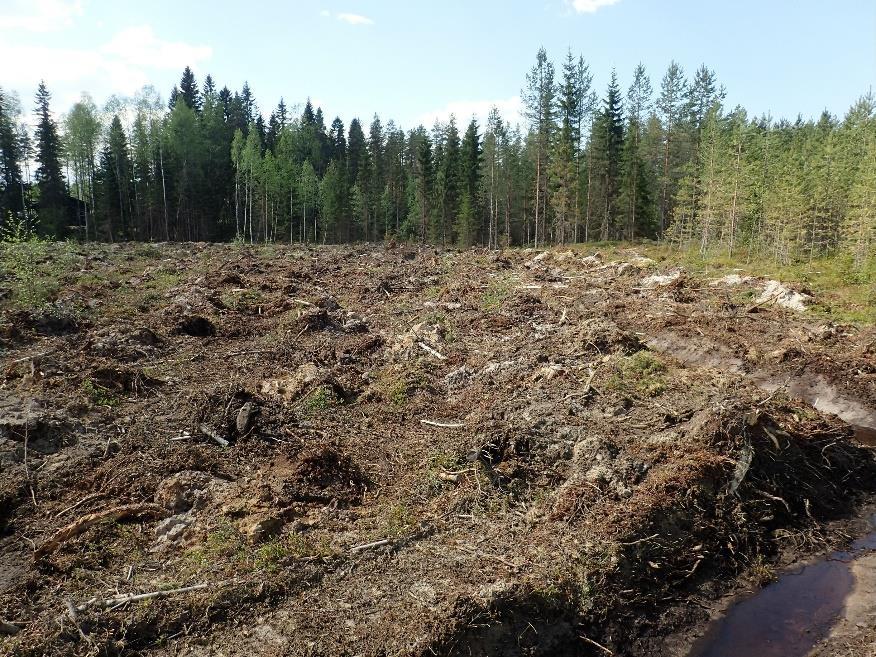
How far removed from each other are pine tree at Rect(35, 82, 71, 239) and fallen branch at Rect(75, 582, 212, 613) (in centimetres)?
5862

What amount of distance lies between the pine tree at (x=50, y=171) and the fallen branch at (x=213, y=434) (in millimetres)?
54821

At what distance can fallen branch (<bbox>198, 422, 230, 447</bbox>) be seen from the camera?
9188mm

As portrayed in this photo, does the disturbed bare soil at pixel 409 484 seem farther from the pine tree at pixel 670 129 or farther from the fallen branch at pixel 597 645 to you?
the pine tree at pixel 670 129

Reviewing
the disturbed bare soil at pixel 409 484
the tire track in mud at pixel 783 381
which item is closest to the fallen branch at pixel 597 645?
the disturbed bare soil at pixel 409 484

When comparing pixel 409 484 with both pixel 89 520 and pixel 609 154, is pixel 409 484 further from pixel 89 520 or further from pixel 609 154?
pixel 609 154

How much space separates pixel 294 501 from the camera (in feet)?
24.3

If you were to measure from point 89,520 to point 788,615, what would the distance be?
881cm

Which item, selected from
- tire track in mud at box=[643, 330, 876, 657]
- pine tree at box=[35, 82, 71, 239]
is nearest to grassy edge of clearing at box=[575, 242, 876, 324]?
tire track in mud at box=[643, 330, 876, 657]

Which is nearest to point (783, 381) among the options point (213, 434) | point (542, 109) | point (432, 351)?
point (432, 351)

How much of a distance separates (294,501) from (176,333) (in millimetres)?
11019

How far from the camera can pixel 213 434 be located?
9.31 metres

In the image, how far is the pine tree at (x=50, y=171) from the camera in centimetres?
5366

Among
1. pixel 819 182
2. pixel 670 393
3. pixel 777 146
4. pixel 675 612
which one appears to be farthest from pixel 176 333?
pixel 777 146

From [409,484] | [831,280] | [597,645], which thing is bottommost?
[597,645]
